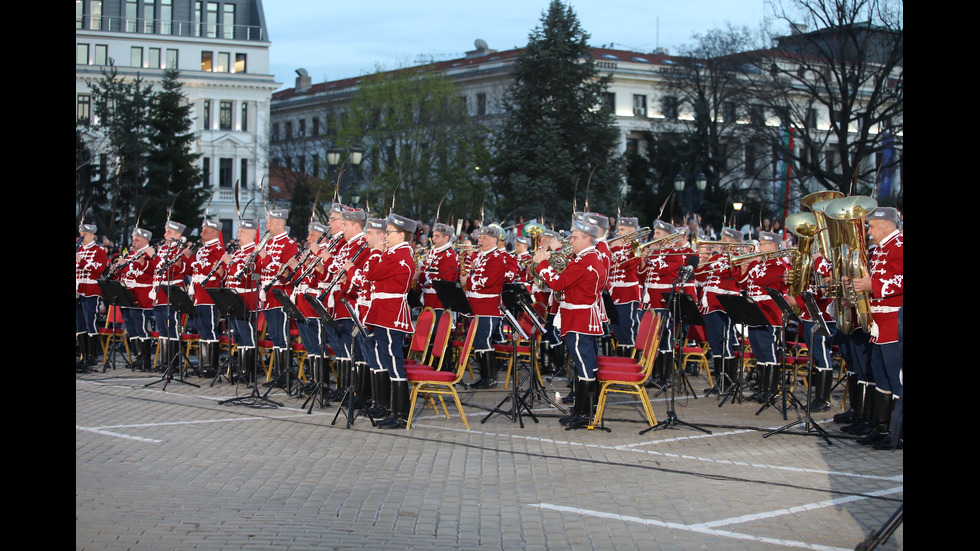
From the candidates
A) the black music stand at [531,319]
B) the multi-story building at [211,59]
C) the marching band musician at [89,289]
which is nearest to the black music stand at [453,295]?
the black music stand at [531,319]

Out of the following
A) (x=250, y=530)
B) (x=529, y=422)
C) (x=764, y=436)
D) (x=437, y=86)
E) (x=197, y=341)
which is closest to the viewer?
(x=250, y=530)

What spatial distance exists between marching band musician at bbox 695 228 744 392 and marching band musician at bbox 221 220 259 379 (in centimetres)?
616

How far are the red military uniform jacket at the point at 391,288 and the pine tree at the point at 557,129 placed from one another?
31486 millimetres

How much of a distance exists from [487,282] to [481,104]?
193 ft

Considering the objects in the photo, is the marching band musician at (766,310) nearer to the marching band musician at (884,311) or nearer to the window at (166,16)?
the marching band musician at (884,311)

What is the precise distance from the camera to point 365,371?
12.0 meters

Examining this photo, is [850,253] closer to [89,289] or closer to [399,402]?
[399,402]

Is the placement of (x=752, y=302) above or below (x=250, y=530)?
above

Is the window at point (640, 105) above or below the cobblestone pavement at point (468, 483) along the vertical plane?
above

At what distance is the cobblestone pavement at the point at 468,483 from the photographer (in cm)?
674

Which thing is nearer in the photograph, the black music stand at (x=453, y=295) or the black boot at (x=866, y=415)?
the black boot at (x=866, y=415)
